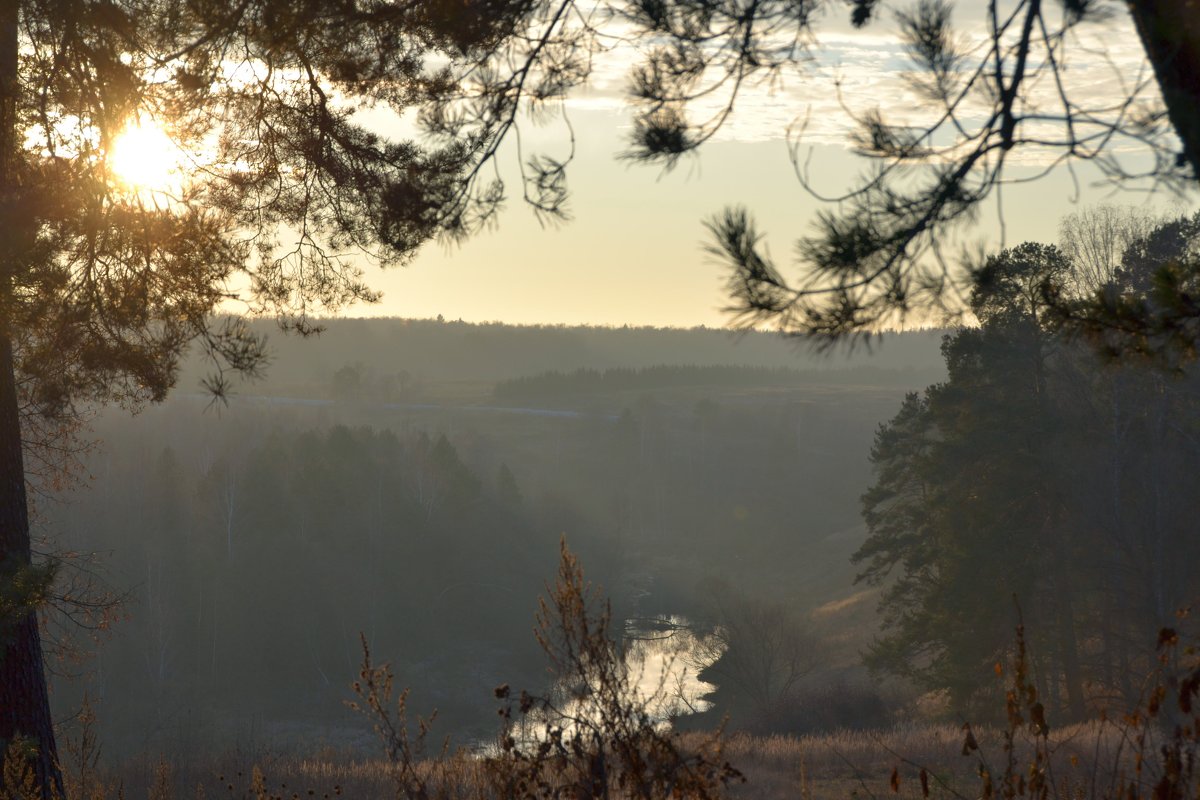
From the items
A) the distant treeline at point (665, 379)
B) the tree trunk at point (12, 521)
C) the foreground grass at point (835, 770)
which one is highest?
the tree trunk at point (12, 521)

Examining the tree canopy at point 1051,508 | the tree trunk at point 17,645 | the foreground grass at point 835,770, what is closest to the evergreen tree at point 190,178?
the tree trunk at point 17,645

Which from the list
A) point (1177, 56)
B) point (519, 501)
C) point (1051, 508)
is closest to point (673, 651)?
point (1051, 508)

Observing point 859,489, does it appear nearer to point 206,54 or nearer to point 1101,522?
point 1101,522

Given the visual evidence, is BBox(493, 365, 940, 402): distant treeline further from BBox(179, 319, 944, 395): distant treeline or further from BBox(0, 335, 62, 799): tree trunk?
BBox(0, 335, 62, 799): tree trunk

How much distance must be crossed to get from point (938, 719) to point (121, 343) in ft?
69.8

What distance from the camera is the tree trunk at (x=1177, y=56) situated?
154 inches

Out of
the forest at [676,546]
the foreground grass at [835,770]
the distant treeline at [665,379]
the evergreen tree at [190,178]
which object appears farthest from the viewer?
the distant treeline at [665,379]

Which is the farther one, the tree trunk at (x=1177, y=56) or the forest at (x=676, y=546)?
the forest at (x=676, y=546)

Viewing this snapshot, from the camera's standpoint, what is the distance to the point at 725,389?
370ft

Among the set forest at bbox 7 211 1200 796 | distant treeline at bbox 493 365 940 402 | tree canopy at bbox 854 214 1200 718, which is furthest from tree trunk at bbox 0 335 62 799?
distant treeline at bbox 493 365 940 402

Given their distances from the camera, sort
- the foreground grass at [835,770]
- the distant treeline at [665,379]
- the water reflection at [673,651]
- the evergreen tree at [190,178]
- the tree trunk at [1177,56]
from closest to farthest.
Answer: the tree trunk at [1177,56] → the evergreen tree at [190,178] → the foreground grass at [835,770] → the water reflection at [673,651] → the distant treeline at [665,379]

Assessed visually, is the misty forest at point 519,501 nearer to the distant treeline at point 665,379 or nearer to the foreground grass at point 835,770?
the foreground grass at point 835,770

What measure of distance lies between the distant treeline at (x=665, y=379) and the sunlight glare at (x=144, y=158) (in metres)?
96.2

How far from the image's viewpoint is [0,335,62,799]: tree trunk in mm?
6984
